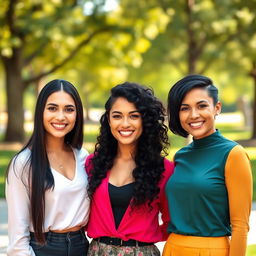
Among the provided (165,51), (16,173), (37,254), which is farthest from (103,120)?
Result: (165,51)

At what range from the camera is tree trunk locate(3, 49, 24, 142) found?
20297mm

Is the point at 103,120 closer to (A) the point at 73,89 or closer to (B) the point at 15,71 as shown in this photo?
(A) the point at 73,89

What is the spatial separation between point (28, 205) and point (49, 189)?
0.16 metres

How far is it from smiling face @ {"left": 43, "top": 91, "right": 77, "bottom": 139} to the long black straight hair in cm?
3

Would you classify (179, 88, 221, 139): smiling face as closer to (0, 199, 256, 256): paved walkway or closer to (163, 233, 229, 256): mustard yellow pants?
(163, 233, 229, 256): mustard yellow pants

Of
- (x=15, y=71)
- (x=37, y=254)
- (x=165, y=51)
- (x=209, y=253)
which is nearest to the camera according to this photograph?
(x=209, y=253)

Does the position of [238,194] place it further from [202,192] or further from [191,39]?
[191,39]

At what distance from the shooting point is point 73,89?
3.49m

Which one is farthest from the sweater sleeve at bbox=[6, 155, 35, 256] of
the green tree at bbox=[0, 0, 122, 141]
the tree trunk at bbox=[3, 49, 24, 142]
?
the tree trunk at bbox=[3, 49, 24, 142]

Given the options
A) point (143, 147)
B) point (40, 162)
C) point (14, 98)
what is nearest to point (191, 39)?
point (14, 98)

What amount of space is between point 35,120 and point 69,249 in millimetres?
838

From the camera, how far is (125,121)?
3412mm

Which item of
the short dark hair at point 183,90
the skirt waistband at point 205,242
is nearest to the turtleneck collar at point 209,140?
the short dark hair at point 183,90

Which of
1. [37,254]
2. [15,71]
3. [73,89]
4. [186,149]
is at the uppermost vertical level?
[15,71]
